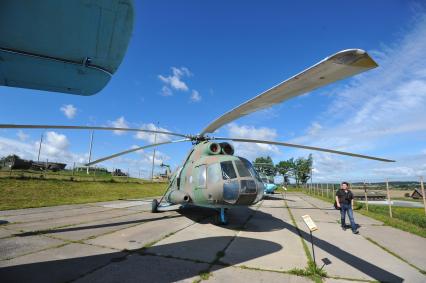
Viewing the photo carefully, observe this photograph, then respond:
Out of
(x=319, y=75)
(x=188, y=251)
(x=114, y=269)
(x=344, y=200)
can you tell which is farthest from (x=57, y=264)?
(x=344, y=200)

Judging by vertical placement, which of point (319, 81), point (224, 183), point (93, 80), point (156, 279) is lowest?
point (156, 279)

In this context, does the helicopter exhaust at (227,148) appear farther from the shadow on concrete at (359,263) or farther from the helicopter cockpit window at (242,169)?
the shadow on concrete at (359,263)

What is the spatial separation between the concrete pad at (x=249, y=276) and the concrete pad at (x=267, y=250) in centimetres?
31

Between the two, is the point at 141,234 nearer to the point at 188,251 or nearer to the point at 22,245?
the point at 188,251

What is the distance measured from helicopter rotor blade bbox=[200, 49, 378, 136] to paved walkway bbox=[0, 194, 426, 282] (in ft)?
10.3

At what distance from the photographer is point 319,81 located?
3.78 m

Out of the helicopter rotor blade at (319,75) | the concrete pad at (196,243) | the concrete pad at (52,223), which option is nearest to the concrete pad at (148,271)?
the concrete pad at (196,243)

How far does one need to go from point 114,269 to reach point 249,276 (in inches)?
96.1

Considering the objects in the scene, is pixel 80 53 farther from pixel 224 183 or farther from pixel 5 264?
pixel 224 183

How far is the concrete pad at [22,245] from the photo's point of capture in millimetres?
5681

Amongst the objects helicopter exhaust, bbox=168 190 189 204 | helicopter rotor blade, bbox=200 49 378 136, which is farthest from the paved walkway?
helicopter rotor blade, bbox=200 49 378 136

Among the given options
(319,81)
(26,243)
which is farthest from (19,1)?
(26,243)

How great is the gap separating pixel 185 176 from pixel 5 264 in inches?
238

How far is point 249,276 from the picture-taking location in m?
4.79
